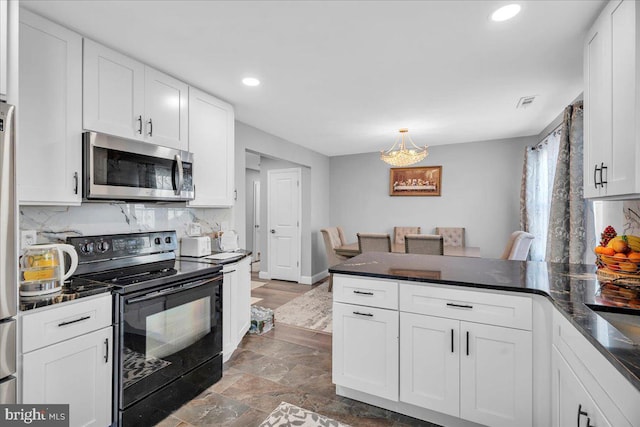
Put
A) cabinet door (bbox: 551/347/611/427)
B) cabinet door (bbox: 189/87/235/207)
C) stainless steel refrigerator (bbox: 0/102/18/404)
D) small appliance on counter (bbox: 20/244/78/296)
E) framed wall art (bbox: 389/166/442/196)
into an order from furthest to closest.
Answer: framed wall art (bbox: 389/166/442/196) < cabinet door (bbox: 189/87/235/207) < small appliance on counter (bbox: 20/244/78/296) < stainless steel refrigerator (bbox: 0/102/18/404) < cabinet door (bbox: 551/347/611/427)

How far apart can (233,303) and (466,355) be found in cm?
184

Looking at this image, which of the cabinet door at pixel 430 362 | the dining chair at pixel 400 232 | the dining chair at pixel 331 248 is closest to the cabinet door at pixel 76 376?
the cabinet door at pixel 430 362

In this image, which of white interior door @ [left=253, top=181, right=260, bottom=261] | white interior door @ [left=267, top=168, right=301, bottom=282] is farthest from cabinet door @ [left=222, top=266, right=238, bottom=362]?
white interior door @ [left=253, top=181, right=260, bottom=261]

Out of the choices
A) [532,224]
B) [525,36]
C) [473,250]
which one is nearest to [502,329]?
[525,36]

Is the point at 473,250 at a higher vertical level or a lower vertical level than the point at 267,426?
higher

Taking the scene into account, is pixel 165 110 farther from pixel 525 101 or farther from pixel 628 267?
pixel 525 101

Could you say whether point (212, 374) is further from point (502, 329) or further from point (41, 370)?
point (502, 329)

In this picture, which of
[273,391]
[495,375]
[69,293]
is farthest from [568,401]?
[69,293]

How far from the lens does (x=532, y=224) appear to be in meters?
4.25

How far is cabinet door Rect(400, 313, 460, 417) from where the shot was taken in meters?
1.71

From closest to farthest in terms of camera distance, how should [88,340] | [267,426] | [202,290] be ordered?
[88,340]
[267,426]
[202,290]

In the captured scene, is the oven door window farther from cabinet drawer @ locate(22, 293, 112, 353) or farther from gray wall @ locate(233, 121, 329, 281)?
gray wall @ locate(233, 121, 329, 281)

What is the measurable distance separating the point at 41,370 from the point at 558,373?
2.43 m

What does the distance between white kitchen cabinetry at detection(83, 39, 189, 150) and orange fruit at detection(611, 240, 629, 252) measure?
10.0 ft
